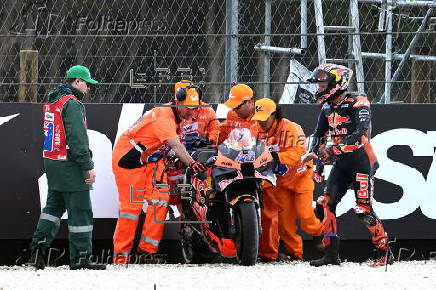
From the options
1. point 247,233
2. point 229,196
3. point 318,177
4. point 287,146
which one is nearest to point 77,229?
point 229,196

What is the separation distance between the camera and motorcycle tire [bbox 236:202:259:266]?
Answer: 9.21 meters

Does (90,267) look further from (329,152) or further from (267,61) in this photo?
(267,61)

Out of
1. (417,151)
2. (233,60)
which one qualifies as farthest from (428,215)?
(233,60)

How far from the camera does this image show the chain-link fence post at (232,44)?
36.6 feet

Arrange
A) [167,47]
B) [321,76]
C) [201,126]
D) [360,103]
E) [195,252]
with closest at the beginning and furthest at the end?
[360,103]
[321,76]
[195,252]
[201,126]
[167,47]

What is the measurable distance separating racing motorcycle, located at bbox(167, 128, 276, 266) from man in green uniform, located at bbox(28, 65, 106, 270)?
0.90 m

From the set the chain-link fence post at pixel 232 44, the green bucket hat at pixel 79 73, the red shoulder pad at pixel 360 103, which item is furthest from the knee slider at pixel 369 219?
the green bucket hat at pixel 79 73

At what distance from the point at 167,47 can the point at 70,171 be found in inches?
96.4

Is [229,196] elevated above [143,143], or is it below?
below

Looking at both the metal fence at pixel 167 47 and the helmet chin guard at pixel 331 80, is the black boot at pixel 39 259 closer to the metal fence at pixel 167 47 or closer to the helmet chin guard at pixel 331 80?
the metal fence at pixel 167 47

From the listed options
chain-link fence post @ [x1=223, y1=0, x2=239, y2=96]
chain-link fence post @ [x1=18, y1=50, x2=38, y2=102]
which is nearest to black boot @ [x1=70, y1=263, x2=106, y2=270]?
chain-link fence post @ [x1=18, y1=50, x2=38, y2=102]

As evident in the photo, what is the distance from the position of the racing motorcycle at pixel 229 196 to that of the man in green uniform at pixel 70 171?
2.96 ft

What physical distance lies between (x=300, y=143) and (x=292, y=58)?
1.53 metres

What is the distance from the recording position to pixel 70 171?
9.62 metres
